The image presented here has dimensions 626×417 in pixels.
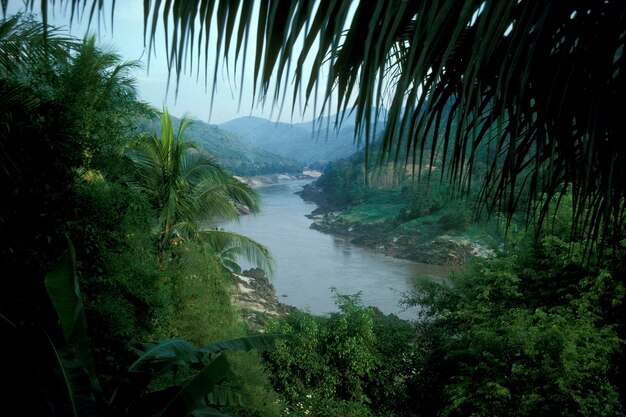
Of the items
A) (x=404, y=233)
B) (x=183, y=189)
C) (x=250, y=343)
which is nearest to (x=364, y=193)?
(x=250, y=343)

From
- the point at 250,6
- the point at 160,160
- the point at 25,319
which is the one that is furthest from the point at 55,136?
the point at 250,6

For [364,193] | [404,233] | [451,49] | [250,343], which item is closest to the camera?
[451,49]

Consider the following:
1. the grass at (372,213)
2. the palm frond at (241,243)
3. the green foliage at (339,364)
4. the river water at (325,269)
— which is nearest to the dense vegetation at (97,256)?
the palm frond at (241,243)

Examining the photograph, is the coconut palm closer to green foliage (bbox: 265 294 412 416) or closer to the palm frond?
the palm frond

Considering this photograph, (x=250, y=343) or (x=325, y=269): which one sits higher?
(x=250, y=343)

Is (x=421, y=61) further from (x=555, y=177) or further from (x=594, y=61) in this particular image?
(x=555, y=177)

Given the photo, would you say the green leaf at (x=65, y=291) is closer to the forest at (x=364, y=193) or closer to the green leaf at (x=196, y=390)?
the forest at (x=364, y=193)

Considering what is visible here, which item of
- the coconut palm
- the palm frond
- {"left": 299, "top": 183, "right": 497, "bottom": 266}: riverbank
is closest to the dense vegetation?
the palm frond

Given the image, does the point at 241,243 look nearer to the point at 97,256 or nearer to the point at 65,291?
the point at 97,256
